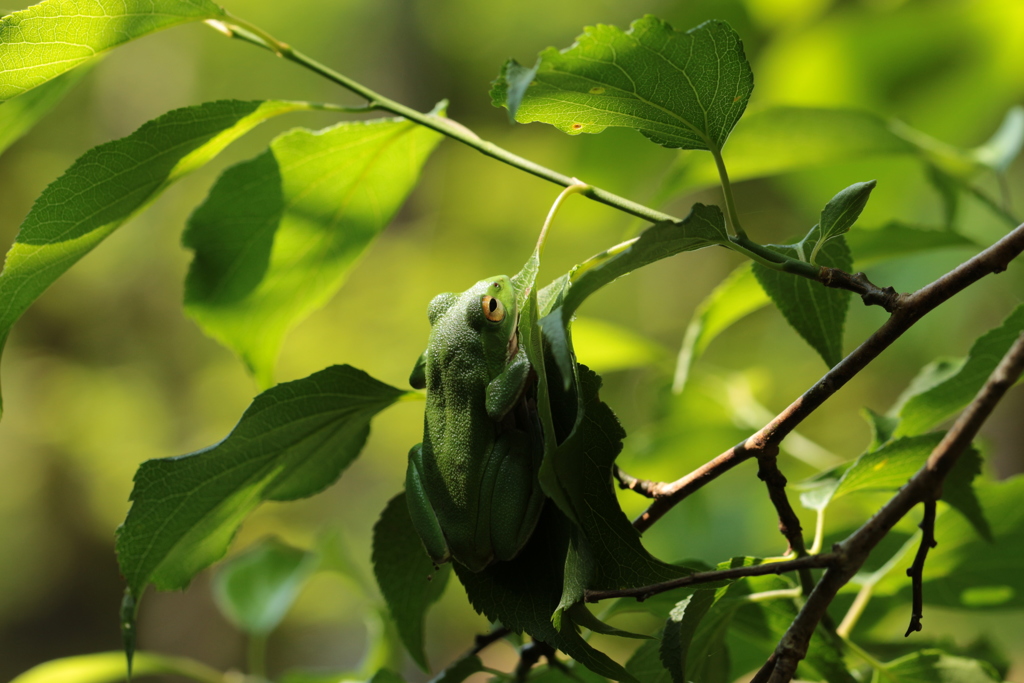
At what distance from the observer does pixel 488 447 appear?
0.45 metres

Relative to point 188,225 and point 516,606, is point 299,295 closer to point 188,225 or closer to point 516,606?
point 188,225

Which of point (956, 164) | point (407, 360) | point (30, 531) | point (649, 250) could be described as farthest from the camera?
point (30, 531)

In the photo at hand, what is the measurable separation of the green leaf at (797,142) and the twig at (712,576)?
41cm

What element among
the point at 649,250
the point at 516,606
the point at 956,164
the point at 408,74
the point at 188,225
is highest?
the point at 408,74

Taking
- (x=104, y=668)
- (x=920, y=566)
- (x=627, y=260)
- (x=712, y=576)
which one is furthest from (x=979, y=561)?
(x=104, y=668)

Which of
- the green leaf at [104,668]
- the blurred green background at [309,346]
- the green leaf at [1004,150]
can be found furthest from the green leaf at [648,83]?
the blurred green background at [309,346]

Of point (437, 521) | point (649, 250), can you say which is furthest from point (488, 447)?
point (649, 250)

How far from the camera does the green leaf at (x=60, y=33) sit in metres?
0.40

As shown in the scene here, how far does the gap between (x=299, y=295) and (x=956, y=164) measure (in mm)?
676

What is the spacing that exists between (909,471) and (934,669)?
0.14 metres

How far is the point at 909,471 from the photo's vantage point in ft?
1.49

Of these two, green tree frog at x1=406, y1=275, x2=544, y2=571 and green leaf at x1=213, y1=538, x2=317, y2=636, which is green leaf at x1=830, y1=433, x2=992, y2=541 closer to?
green tree frog at x1=406, y1=275, x2=544, y2=571

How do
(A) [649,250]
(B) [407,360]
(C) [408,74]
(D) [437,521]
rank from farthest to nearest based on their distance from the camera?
(C) [408,74] < (B) [407,360] < (D) [437,521] < (A) [649,250]

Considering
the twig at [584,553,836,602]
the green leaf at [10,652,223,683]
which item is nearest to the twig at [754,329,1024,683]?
the twig at [584,553,836,602]
